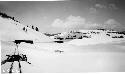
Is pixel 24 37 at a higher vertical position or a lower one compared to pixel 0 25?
lower

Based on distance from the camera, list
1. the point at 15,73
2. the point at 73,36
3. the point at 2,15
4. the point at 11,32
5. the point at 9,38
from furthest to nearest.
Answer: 1. the point at 73,36
2. the point at 2,15
3. the point at 11,32
4. the point at 9,38
5. the point at 15,73

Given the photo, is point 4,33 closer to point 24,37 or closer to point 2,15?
point 24,37

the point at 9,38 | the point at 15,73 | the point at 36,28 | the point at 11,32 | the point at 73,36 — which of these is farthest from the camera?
the point at 73,36

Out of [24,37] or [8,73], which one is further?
[24,37]

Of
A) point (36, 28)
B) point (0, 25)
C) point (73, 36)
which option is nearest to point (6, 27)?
point (0, 25)

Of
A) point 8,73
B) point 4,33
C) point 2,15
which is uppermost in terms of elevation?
point 2,15

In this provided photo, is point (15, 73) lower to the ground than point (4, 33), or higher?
lower

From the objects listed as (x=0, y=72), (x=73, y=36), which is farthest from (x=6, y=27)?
(x=73, y=36)

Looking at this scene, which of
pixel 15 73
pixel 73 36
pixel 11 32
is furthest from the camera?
pixel 73 36

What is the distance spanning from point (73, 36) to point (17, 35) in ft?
137

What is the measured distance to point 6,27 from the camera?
122ft

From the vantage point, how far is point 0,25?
3728 cm

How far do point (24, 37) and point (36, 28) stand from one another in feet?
52.1

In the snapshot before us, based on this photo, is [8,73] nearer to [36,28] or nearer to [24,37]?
[24,37]
